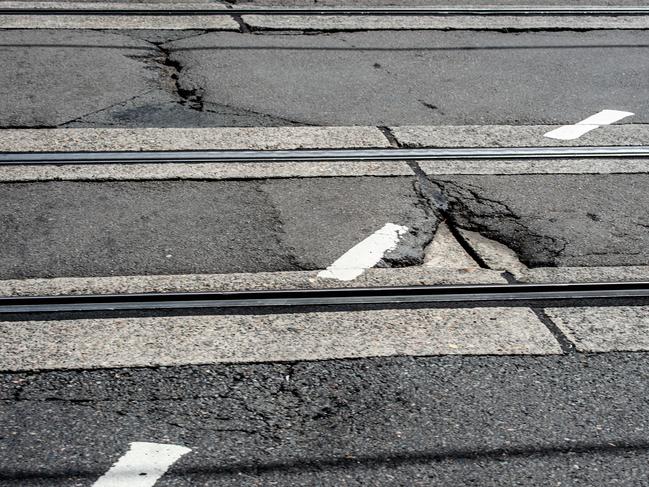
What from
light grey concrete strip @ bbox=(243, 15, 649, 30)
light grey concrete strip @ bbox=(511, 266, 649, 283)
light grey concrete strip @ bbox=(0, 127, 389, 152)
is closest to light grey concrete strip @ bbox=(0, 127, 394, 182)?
light grey concrete strip @ bbox=(0, 127, 389, 152)

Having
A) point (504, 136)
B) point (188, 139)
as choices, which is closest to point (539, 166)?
point (504, 136)

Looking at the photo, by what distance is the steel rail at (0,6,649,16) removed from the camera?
9461 millimetres

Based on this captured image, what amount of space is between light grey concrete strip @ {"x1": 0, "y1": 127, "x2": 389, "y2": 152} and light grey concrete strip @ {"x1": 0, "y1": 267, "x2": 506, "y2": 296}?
1.82 meters

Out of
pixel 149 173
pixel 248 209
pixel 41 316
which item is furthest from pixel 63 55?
pixel 41 316

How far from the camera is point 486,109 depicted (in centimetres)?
763

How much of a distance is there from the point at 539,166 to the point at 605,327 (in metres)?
2.12

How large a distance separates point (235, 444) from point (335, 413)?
483 millimetres

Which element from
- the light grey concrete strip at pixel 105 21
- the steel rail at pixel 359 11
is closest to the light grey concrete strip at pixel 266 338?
the light grey concrete strip at pixel 105 21

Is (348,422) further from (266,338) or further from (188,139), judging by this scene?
(188,139)

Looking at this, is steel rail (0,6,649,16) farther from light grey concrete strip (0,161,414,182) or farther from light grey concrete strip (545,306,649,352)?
light grey concrete strip (545,306,649,352)

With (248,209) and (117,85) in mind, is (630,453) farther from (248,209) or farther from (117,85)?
(117,85)

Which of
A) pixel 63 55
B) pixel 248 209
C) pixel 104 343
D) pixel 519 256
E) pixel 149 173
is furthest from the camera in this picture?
pixel 63 55

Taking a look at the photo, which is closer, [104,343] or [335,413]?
[335,413]

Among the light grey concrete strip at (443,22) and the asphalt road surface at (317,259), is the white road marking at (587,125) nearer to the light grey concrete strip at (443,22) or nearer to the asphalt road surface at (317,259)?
the asphalt road surface at (317,259)
